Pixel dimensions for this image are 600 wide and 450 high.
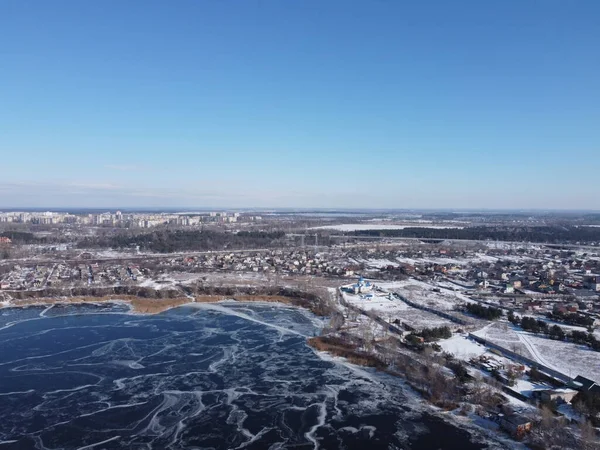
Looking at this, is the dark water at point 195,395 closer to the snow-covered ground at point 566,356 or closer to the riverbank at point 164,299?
the riverbank at point 164,299

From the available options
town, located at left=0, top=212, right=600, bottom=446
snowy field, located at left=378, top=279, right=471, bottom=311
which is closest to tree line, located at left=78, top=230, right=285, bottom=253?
town, located at left=0, top=212, right=600, bottom=446

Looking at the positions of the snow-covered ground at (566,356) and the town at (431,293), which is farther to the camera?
the snow-covered ground at (566,356)

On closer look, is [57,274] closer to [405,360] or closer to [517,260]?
[405,360]

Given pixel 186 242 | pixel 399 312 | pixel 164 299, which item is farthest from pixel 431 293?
pixel 186 242

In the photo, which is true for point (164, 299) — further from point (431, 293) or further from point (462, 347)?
point (462, 347)

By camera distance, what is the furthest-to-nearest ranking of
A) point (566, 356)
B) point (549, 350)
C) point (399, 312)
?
point (399, 312) → point (549, 350) → point (566, 356)

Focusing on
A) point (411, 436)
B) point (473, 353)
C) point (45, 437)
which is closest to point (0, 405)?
point (45, 437)

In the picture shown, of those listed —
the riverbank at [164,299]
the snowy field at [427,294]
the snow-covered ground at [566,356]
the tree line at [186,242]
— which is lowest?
the riverbank at [164,299]

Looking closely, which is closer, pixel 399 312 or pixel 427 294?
pixel 399 312

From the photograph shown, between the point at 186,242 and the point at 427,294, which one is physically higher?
the point at 186,242

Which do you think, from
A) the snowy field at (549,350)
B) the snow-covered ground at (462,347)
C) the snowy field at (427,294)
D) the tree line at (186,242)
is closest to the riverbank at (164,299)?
the snowy field at (427,294)
